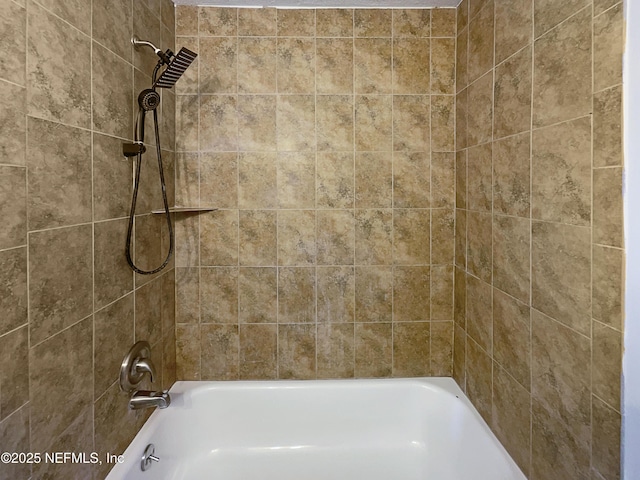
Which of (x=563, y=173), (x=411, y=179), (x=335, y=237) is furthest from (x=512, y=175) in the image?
(x=335, y=237)

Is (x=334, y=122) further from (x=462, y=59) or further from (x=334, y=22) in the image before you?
(x=462, y=59)

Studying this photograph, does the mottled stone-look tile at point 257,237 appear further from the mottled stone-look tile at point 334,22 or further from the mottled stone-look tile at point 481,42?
the mottled stone-look tile at point 481,42

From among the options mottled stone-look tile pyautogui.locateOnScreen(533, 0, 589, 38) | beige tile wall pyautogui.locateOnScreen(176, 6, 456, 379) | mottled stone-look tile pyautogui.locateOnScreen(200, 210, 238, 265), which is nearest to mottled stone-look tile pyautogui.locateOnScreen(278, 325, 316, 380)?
beige tile wall pyautogui.locateOnScreen(176, 6, 456, 379)

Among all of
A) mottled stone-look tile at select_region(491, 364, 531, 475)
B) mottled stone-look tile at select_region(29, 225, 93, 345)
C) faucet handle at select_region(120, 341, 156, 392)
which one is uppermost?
mottled stone-look tile at select_region(29, 225, 93, 345)

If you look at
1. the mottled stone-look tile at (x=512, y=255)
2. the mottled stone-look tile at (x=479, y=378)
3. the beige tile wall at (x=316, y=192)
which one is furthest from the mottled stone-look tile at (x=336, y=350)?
the mottled stone-look tile at (x=512, y=255)

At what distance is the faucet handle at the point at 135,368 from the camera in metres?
1.32

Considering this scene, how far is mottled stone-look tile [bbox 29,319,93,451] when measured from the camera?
917mm

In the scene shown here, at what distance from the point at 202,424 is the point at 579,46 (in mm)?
2089

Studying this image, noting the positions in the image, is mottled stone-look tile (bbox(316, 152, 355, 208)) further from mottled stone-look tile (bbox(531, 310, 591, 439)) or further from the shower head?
mottled stone-look tile (bbox(531, 310, 591, 439))

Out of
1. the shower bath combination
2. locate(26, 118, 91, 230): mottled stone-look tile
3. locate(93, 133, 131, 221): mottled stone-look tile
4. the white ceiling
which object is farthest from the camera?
the white ceiling

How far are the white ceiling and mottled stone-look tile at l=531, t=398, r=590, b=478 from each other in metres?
1.81

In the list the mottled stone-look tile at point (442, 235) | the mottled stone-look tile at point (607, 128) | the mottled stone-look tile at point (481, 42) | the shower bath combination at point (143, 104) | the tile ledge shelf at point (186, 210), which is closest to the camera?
the mottled stone-look tile at point (607, 128)

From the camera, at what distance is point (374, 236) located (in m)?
1.84

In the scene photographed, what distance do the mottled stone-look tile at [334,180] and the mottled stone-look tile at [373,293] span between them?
0.37 metres
